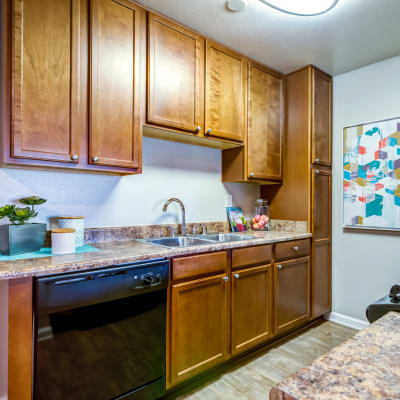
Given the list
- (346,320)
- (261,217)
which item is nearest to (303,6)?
A: (261,217)

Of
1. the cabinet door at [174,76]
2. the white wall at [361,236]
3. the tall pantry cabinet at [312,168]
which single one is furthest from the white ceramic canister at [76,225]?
the white wall at [361,236]

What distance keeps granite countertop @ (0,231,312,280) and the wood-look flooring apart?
885 mm

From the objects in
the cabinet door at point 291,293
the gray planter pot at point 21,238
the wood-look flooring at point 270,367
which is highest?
the gray planter pot at point 21,238

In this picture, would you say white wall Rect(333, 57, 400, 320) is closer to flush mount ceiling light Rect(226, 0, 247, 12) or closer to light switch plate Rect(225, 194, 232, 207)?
light switch plate Rect(225, 194, 232, 207)

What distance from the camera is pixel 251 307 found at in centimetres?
213

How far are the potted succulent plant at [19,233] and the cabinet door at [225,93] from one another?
135 centimetres

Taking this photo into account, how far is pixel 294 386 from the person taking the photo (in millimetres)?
451

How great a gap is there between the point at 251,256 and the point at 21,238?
1.47 m

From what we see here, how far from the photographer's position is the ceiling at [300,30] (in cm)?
188

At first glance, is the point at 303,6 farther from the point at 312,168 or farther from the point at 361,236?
the point at 361,236

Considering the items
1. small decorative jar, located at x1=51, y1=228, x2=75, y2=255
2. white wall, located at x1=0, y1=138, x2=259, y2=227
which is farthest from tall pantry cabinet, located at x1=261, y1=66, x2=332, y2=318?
small decorative jar, located at x1=51, y1=228, x2=75, y2=255

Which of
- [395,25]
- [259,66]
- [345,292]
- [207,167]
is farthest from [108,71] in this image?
[345,292]

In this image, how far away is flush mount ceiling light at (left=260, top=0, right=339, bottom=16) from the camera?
1.74 metres

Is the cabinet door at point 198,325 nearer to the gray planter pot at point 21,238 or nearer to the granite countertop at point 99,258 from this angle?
the granite countertop at point 99,258
